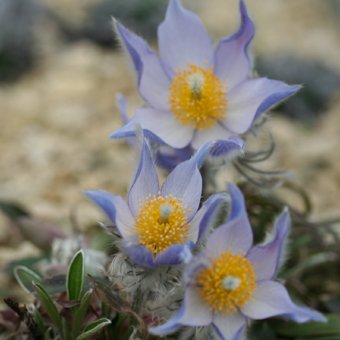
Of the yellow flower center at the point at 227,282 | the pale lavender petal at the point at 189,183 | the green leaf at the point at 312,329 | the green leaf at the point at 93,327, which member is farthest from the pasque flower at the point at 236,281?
the green leaf at the point at 312,329

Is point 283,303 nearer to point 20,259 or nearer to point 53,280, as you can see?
point 53,280

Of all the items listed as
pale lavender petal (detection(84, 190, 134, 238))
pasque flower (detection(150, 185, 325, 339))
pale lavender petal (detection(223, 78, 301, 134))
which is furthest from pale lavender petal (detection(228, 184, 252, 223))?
pale lavender petal (detection(223, 78, 301, 134))

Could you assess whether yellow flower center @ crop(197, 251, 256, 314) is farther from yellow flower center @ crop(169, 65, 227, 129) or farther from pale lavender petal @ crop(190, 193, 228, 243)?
yellow flower center @ crop(169, 65, 227, 129)

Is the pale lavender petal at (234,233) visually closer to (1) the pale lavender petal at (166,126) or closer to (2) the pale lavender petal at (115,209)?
(2) the pale lavender petal at (115,209)

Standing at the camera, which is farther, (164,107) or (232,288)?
(164,107)

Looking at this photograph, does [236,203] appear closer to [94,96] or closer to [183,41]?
[183,41]

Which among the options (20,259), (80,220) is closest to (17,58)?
(80,220)

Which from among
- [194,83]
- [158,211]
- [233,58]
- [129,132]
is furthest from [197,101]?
[158,211]
